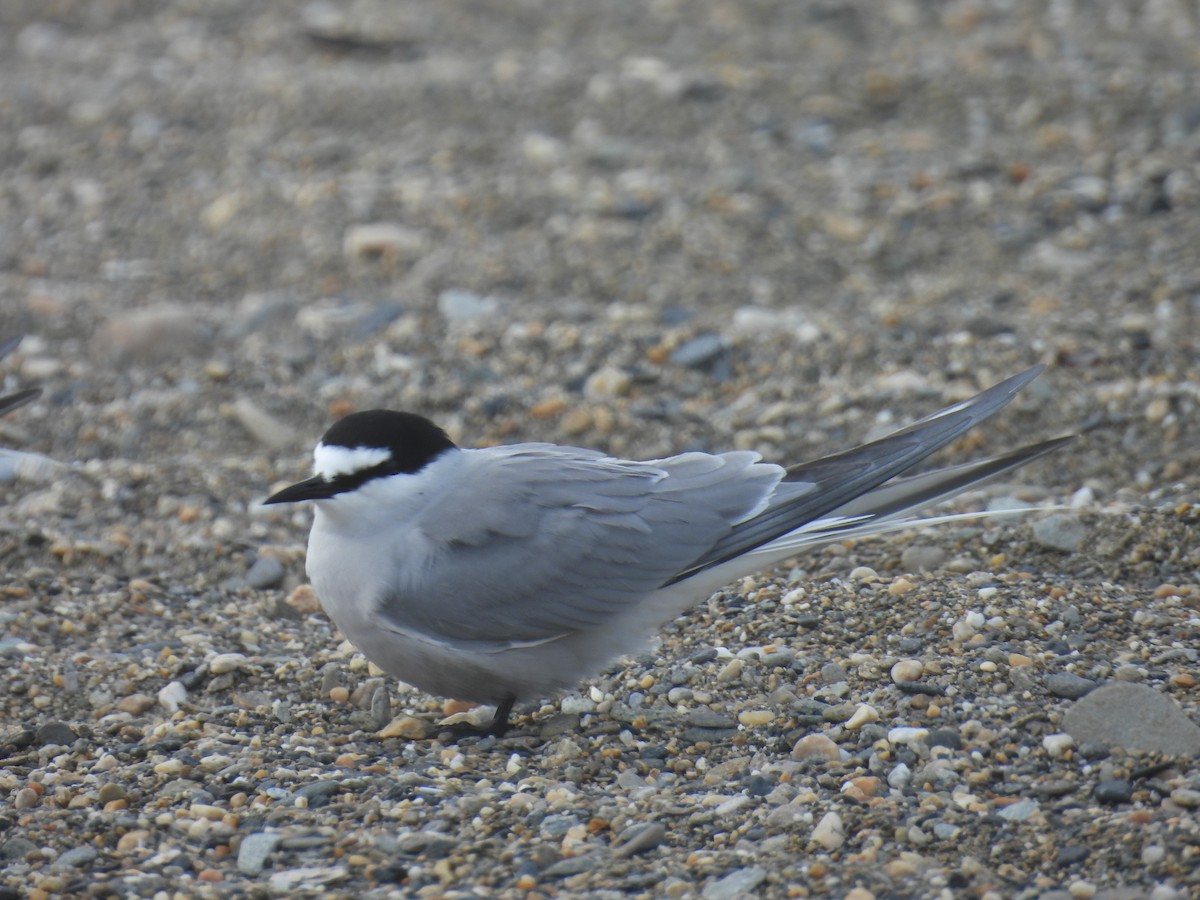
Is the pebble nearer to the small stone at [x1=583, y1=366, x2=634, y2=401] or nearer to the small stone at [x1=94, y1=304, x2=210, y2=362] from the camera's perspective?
the small stone at [x1=583, y1=366, x2=634, y2=401]

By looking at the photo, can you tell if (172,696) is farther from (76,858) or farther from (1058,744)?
(1058,744)

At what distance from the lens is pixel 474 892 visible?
2.88 metres

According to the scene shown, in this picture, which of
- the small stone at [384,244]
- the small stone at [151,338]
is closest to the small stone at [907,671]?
the small stone at [151,338]

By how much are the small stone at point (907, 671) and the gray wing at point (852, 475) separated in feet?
1.25

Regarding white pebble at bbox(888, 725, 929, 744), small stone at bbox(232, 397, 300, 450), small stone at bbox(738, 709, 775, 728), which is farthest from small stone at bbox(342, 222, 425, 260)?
white pebble at bbox(888, 725, 929, 744)

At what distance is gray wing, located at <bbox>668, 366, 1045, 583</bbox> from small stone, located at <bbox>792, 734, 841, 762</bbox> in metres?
0.49

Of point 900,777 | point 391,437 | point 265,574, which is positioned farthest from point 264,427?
point 900,777

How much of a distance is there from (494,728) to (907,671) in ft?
3.12

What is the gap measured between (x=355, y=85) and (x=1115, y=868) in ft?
19.2

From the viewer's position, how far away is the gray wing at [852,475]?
3.59m

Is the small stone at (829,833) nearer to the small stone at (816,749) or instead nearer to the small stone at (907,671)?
the small stone at (816,749)

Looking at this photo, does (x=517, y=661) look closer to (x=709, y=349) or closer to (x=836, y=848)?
(x=836, y=848)

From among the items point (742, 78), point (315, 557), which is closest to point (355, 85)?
point (742, 78)

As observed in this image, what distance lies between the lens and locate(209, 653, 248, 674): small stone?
3.91 m
